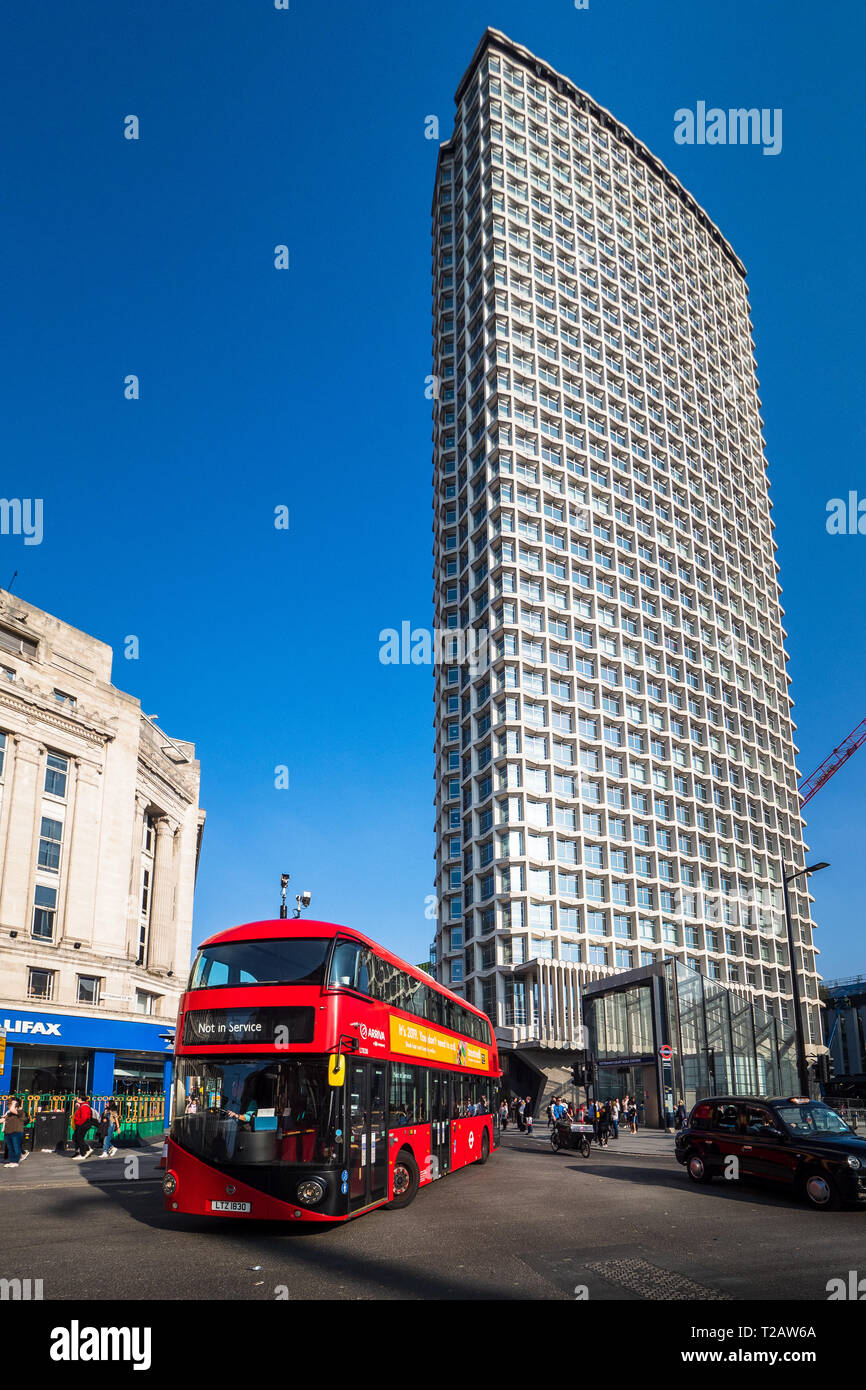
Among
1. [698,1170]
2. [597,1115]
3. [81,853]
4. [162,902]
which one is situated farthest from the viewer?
[162,902]

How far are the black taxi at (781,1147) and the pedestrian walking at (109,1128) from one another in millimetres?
16210

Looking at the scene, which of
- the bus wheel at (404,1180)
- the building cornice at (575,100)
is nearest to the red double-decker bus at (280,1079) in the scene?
the bus wheel at (404,1180)

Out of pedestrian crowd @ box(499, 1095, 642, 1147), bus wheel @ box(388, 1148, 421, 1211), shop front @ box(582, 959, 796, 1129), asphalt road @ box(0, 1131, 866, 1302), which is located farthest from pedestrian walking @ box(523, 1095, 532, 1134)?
bus wheel @ box(388, 1148, 421, 1211)

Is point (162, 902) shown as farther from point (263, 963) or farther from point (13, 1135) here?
point (263, 963)

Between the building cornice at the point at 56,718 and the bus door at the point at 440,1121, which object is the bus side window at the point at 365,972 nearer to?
the bus door at the point at 440,1121

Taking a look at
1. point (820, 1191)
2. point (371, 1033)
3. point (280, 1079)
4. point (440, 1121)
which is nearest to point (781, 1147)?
point (820, 1191)

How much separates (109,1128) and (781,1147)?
18981 mm

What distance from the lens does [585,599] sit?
273ft

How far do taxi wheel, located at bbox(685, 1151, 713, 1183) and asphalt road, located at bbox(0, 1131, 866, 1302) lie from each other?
0.67 metres

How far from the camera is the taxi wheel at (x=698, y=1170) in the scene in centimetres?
1930

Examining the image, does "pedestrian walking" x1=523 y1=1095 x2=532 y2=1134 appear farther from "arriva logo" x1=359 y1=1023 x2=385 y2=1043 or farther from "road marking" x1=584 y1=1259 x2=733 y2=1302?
"road marking" x1=584 y1=1259 x2=733 y2=1302

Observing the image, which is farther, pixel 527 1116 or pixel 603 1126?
pixel 527 1116

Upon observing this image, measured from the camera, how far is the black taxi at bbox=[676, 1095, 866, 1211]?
15.5 m
